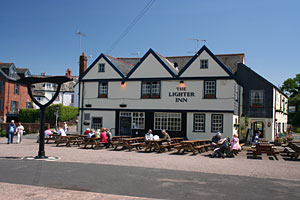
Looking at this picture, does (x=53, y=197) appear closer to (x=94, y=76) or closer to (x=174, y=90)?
(x=174, y=90)

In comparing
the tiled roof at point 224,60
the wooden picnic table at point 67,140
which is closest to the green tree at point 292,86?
the tiled roof at point 224,60

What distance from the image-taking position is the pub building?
1011 inches

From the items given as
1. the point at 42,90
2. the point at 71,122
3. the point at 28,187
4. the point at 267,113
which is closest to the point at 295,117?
the point at 267,113

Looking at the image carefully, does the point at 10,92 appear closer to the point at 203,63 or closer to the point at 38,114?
the point at 38,114

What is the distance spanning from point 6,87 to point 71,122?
1137cm

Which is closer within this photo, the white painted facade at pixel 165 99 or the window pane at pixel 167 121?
the white painted facade at pixel 165 99

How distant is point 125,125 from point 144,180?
18509 mm

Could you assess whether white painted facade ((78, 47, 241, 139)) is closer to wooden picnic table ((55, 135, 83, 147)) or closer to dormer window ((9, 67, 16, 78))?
wooden picnic table ((55, 135, 83, 147))

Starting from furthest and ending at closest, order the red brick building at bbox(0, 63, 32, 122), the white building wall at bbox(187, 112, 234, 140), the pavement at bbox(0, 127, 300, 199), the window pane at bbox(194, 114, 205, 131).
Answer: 1. the red brick building at bbox(0, 63, 32, 122)
2. the window pane at bbox(194, 114, 205, 131)
3. the white building wall at bbox(187, 112, 234, 140)
4. the pavement at bbox(0, 127, 300, 199)

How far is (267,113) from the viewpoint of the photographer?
93.0 feet

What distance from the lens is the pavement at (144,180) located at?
28.2 feet

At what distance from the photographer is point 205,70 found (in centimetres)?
2619

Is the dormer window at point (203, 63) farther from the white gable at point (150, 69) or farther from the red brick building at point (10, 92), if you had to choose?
the red brick building at point (10, 92)

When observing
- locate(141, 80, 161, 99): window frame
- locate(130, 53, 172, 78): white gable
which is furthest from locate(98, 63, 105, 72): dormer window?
locate(141, 80, 161, 99): window frame
